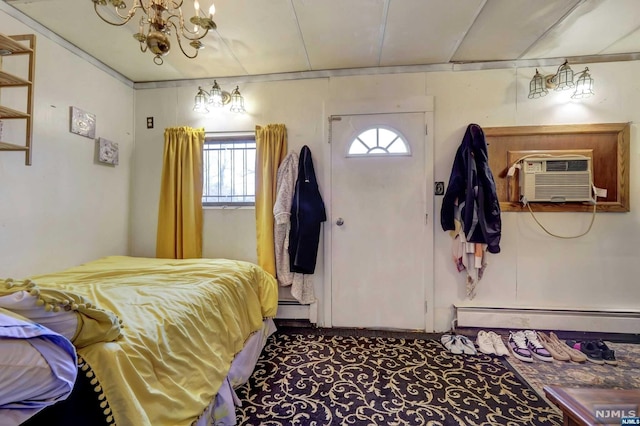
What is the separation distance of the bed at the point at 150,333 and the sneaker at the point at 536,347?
6.75ft

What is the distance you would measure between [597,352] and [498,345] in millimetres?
657

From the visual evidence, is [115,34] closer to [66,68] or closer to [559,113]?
[66,68]

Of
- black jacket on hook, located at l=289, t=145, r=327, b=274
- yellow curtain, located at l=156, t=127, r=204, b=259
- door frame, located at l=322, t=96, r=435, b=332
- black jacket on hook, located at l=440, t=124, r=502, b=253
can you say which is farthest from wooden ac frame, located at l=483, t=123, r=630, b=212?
yellow curtain, located at l=156, t=127, r=204, b=259

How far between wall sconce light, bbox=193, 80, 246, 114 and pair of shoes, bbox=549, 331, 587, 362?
3.38 metres

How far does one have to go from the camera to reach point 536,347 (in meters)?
2.01

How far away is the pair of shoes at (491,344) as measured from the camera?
2.01 metres

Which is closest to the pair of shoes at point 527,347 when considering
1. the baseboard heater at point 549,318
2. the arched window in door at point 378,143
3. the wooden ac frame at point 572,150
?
the baseboard heater at point 549,318

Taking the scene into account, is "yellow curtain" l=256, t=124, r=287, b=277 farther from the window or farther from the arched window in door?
the arched window in door

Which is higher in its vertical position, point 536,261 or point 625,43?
point 625,43

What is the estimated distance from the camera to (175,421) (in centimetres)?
97

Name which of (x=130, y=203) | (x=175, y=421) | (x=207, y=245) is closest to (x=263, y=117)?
(x=207, y=245)

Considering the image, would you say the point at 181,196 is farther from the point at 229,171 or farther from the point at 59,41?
the point at 59,41

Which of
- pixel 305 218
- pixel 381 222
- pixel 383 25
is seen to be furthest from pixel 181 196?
pixel 383 25

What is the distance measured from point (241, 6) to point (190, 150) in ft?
4.50
